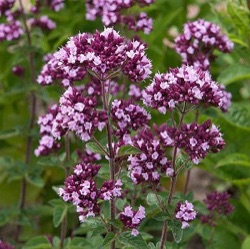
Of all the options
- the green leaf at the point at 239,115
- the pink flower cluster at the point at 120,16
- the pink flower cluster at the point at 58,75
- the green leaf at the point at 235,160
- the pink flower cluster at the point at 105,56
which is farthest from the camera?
the green leaf at the point at 239,115

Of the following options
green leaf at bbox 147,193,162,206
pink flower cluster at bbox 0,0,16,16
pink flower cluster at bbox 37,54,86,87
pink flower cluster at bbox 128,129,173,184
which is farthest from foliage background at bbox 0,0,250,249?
pink flower cluster at bbox 128,129,173,184

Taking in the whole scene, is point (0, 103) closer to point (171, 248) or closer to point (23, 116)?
point (23, 116)

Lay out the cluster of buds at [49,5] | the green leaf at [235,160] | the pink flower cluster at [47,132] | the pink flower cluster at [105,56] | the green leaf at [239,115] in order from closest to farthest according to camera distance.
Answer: the pink flower cluster at [105,56] < the pink flower cluster at [47,132] < the green leaf at [235,160] < the cluster of buds at [49,5] < the green leaf at [239,115]

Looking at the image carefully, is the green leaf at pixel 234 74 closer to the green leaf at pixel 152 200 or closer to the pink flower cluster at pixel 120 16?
the pink flower cluster at pixel 120 16

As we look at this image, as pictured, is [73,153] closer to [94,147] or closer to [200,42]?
[94,147]

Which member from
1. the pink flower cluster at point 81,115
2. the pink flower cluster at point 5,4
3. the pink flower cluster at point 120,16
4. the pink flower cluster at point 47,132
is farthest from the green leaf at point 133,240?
the pink flower cluster at point 5,4

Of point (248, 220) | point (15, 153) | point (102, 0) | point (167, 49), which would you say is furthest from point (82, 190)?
point (167, 49)

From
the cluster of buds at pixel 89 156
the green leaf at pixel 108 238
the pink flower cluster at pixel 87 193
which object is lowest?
the green leaf at pixel 108 238

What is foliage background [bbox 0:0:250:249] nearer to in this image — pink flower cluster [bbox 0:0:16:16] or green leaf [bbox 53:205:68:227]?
green leaf [bbox 53:205:68:227]
